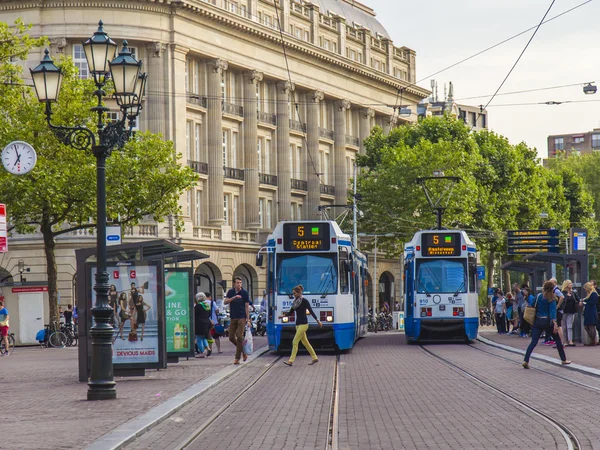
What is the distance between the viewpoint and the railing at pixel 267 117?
74581 millimetres

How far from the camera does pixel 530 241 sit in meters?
52.2

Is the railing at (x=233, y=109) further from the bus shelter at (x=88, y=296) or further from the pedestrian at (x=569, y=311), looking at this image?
the bus shelter at (x=88, y=296)

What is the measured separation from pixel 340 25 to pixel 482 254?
61.6 feet

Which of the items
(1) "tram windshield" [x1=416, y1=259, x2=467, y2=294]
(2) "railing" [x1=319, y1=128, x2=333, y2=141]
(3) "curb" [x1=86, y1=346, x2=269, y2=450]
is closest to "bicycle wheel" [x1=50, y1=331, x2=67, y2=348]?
(1) "tram windshield" [x1=416, y1=259, x2=467, y2=294]

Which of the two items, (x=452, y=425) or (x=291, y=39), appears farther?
(x=291, y=39)

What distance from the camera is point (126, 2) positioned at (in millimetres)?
61688

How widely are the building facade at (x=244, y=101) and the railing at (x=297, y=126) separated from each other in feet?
0.42

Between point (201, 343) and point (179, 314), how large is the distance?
207 inches

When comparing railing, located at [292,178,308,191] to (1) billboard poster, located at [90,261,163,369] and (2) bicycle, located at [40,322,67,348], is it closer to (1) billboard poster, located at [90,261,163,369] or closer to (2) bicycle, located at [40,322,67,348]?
(2) bicycle, located at [40,322,67,348]

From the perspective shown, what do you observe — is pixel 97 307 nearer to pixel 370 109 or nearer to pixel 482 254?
pixel 482 254

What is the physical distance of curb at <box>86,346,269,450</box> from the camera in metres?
12.1

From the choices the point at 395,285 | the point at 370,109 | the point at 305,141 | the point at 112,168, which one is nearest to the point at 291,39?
the point at 305,141

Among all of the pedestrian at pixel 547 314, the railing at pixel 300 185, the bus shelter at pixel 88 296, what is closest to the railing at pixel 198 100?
the railing at pixel 300 185

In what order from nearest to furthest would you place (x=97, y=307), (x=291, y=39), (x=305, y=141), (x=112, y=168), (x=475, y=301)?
(x=97, y=307)
(x=475, y=301)
(x=112, y=168)
(x=291, y=39)
(x=305, y=141)
